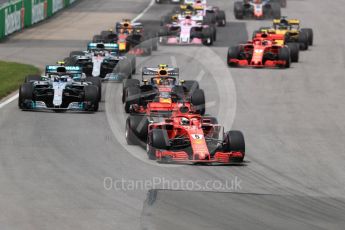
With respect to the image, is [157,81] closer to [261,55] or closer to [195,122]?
[195,122]

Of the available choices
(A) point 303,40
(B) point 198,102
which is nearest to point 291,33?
(A) point 303,40

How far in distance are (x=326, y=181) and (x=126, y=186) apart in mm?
5036

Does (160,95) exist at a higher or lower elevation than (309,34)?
higher

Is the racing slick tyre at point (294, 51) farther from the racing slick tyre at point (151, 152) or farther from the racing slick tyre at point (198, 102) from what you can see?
the racing slick tyre at point (151, 152)

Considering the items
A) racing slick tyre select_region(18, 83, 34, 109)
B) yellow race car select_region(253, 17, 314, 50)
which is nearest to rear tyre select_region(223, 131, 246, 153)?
racing slick tyre select_region(18, 83, 34, 109)

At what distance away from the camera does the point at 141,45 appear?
5650cm

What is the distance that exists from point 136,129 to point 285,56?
70.8 ft

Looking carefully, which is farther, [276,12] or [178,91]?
[276,12]

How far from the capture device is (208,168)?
2900 centimetres

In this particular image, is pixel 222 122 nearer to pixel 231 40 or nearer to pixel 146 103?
pixel 146 103

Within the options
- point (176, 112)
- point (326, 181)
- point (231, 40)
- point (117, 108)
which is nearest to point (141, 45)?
point (231, 40)

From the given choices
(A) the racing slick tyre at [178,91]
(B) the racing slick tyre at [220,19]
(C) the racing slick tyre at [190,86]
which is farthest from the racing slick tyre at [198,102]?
(B) the racing slick tyre at [220,19]

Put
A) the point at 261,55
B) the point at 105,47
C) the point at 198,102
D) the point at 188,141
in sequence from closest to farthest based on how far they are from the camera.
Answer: the point at 188,141 < the point at 198,102 < the point at 105,47 < the point at 261,55

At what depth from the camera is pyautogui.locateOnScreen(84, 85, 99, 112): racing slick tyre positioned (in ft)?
123
